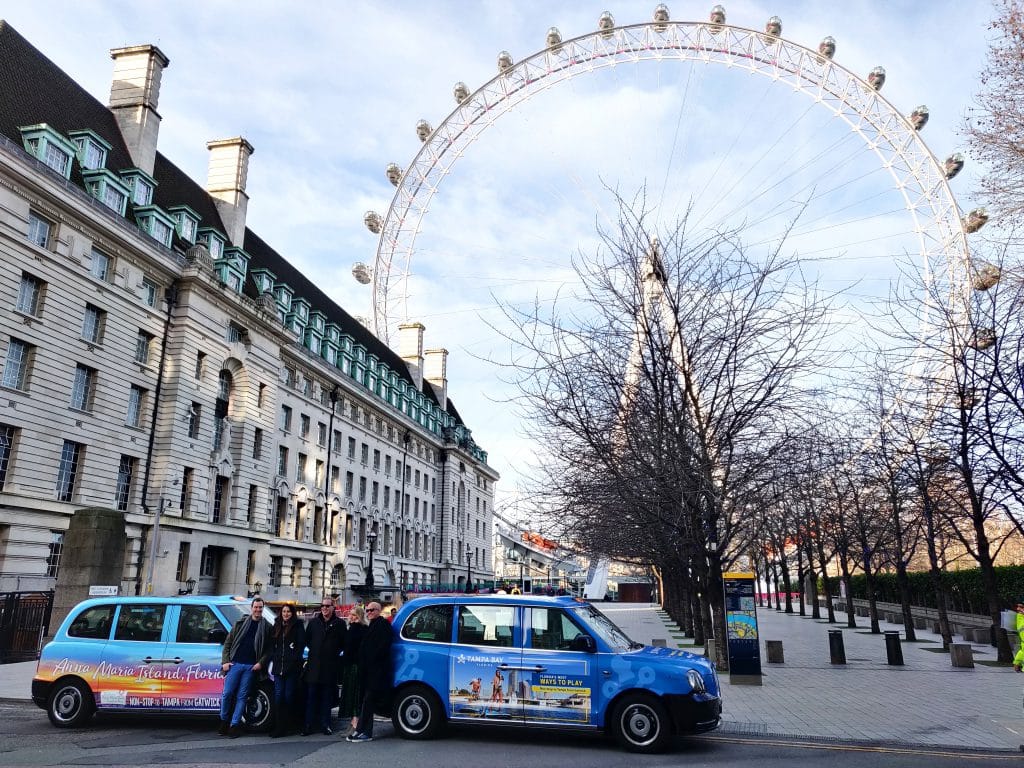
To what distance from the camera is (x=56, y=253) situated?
3053cm

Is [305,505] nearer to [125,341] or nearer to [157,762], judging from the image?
[125,341]

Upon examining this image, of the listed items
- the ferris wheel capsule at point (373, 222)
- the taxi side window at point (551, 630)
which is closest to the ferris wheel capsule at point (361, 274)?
the ferris wheel capsule at point (373, 222)

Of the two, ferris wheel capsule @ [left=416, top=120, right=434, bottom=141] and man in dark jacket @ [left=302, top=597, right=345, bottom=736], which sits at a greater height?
ferris wheel capsule @ [left=416, top=120, right=434, bottom=141]

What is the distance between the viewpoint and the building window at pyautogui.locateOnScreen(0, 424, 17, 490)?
28125mm

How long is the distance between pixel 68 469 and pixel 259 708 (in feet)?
83.3

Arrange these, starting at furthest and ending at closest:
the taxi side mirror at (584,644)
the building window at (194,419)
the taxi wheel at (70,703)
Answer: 1. the building window at (194,419)
2. the taxi wheel at (70,703)
3. the taxi side mirror at (584,644)

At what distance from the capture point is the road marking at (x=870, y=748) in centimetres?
962

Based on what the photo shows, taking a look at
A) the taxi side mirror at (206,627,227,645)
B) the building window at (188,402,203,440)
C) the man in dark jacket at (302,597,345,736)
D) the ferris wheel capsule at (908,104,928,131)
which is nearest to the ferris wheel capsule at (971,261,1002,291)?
the man in dark jacket at (302,597,345,736)

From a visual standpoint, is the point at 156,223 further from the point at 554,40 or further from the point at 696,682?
the point at 696,682

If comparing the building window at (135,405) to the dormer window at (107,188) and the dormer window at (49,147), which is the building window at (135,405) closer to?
the dormer window at (107,188)

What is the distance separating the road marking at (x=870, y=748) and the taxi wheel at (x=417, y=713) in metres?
3.75

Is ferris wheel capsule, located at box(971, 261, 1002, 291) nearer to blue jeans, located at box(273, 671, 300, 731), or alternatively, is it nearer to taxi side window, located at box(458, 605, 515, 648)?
taxi side window, located at box(458, 605, 515, 648)

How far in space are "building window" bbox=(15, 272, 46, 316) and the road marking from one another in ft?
96.8

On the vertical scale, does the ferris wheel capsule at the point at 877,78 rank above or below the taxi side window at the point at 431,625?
above
